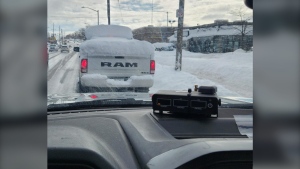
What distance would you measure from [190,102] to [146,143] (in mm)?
543

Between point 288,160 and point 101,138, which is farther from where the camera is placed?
point 101,138

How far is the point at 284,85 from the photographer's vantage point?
2.66 feet

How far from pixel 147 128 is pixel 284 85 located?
5.12 ft

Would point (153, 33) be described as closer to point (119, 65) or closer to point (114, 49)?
point (114, 49)

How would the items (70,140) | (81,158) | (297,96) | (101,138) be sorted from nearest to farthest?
(297,96), (81,158), (70,140), (101,138)

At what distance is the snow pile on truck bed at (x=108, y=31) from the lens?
34.9ft

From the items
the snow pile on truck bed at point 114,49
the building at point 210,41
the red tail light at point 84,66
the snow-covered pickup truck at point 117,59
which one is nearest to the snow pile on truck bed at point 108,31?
the building at point 210,41

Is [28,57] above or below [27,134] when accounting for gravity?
above

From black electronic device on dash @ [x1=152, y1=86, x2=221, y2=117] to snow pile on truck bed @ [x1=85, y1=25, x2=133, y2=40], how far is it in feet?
27.1

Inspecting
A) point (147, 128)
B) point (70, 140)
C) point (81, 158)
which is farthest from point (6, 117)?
point (147, 128)

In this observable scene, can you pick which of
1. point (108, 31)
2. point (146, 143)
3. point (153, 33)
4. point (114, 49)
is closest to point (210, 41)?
point (153, 33)

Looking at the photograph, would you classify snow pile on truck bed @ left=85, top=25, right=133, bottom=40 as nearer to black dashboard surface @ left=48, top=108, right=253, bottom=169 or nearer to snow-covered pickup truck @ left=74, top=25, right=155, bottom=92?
snow-covered pickup truck @ left=74, top=25, right=155, bottom=92

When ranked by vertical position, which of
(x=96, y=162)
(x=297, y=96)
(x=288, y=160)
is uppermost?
(x=297, y=96)

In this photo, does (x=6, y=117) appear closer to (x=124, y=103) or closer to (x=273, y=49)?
(x=273, y=49)
